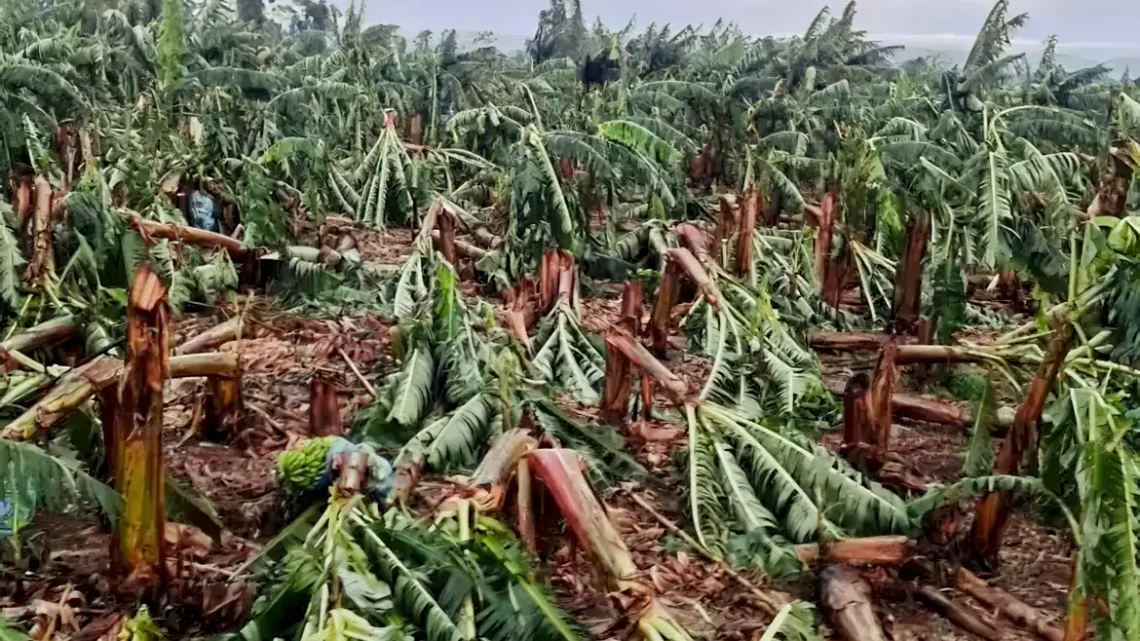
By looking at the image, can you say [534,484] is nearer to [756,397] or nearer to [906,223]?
[756,397]

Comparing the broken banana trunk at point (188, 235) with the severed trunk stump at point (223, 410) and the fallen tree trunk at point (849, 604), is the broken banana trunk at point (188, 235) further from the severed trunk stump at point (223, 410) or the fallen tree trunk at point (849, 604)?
the fallen tree trunk at point (849, 604)

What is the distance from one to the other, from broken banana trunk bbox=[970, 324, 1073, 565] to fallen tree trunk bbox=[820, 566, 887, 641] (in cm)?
61

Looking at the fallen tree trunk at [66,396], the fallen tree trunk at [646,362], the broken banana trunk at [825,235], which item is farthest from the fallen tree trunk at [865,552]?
the broken banana trunk at [825,235]

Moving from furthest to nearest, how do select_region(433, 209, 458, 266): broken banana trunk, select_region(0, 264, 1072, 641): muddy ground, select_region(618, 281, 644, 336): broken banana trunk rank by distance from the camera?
select_region(433, 209, 458, 266): broken banana trunk
select_region(618, 281, 644, 336): broken banana trunk
select_region(0, 264, 1072, 641): muddy ground

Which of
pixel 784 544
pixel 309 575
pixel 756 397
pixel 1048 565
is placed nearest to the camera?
pixel 309 575

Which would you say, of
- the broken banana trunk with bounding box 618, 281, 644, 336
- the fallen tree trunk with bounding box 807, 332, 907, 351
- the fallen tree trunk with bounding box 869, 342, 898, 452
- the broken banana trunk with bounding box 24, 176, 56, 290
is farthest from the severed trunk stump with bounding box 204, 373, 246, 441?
the fallen tree trunk with bounding box 807, 332, 907, 351

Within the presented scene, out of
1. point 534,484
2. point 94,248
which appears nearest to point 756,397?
point 534,484

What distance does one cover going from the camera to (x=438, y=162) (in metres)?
10.7

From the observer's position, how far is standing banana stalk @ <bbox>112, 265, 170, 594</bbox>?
97.5 inches

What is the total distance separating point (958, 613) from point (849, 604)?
44 cm

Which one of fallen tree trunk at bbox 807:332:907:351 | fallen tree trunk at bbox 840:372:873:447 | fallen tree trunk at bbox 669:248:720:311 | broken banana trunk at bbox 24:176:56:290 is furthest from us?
fallen tree trunk at bbox 807:332:907:351

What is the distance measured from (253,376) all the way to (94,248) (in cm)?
110

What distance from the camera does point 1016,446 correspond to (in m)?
3.42

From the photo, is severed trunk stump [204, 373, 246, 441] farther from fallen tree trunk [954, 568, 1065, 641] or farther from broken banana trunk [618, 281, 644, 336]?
fallen tree trunk [954, 568, 1065, 641]
